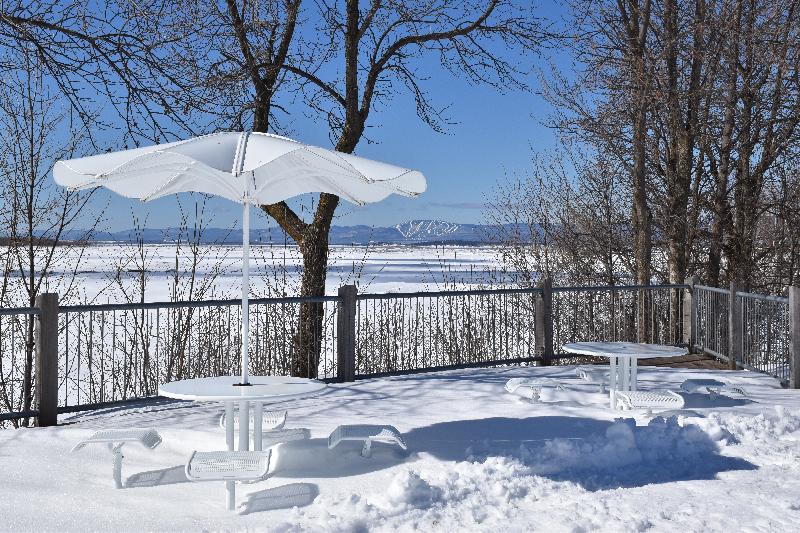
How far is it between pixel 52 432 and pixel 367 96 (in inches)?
451

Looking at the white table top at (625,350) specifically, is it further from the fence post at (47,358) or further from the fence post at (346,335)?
the fence post at (47,358)

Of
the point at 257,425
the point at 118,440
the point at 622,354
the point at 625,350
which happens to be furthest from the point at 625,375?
the point at 118,440

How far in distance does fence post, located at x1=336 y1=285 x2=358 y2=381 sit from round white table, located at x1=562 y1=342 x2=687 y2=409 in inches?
128

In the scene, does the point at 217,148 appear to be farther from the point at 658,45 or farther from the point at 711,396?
the point at 658,45

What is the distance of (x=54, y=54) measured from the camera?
34.3 feet

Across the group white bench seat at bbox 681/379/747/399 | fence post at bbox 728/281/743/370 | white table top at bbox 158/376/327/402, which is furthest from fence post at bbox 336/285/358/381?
fence post at bbox 728/281/743/370

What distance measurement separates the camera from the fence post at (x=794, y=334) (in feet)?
37.3

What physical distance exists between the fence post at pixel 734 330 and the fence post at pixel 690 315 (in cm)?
184

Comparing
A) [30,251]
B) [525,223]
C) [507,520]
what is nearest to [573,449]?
[507,520]

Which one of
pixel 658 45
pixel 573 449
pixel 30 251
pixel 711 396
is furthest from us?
pixel 658 45

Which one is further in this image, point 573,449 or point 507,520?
point 573,449

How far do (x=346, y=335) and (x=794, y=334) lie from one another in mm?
6434

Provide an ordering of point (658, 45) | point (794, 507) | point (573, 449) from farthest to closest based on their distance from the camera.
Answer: point (658, 45), point (573, 449), point (794, 507)

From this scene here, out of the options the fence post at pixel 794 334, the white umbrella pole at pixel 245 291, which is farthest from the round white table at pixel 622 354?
the white umbrella pole at pixel 245 291
